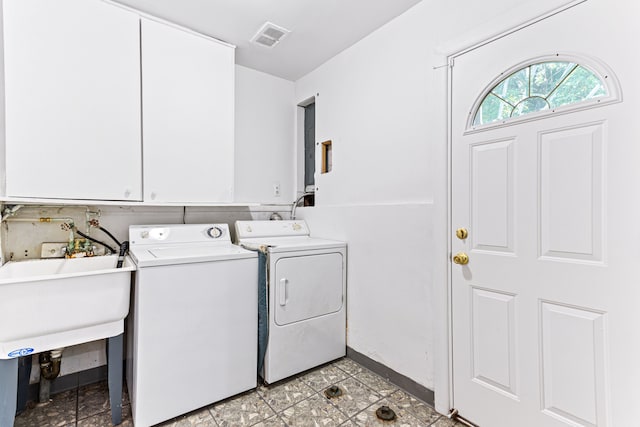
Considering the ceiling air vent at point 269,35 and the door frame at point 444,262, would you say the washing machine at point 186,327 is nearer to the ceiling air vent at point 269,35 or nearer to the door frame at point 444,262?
the door frame at point 444,262

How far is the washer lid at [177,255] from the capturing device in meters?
1.60

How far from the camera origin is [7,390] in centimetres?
135

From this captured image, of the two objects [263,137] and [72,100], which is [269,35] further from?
[72,100]

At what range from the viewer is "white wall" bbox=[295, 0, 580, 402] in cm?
172

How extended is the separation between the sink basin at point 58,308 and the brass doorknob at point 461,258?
5.65ft

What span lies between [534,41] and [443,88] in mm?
443

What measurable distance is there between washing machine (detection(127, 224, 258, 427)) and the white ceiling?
4.69 feet

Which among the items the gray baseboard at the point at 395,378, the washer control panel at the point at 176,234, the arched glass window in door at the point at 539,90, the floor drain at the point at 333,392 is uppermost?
the arched glass window in door at the point at 539,90

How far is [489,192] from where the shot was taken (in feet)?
5.07

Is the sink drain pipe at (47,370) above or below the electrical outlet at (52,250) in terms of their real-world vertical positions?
below

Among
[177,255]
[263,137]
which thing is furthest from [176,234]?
[263,137]

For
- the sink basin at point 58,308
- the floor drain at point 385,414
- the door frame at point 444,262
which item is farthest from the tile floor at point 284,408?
the sink basin at point 58,308

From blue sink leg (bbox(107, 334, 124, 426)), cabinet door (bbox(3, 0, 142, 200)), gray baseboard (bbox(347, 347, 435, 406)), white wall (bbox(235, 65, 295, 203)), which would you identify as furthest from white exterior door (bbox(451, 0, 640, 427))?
cabinet door (bbox(3, 0, 142, 200))

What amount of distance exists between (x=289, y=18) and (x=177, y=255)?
1.69 metres
